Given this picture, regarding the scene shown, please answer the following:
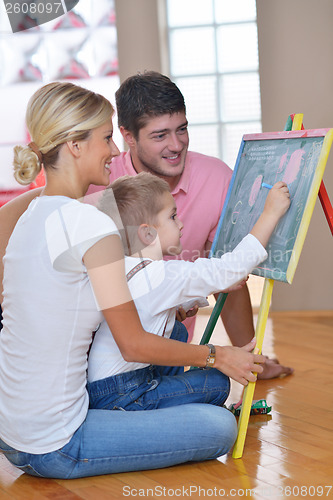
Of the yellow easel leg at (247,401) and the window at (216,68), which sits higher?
the window at (216,68)

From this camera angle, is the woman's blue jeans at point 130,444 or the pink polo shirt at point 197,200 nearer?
the woman's blue jeans at point 130,444

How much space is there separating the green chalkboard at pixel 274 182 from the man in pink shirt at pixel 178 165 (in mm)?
348

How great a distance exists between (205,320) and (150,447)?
2422 millimetres

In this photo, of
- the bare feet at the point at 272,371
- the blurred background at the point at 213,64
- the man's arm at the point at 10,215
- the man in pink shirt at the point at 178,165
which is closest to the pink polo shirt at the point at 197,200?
the man in pink shirt at the point at 178,165

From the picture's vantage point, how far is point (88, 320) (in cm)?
160

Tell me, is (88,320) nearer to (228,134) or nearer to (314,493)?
(314,493)

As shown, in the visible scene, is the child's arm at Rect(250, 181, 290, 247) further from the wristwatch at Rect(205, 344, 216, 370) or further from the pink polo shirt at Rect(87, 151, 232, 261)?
the pink polo shirt at Rect(87, 151, 232, 261)

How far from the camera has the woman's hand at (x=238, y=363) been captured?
1.76 metres

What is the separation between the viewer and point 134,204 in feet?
5.78

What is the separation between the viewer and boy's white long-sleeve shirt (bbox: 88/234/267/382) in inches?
66.2

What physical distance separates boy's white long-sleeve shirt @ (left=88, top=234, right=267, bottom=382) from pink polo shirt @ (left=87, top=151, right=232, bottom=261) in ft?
2.50

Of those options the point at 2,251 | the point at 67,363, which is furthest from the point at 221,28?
the point at 67,363

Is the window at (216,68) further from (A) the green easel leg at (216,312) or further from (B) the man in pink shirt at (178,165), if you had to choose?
(A) the green easel leg at (216,312)

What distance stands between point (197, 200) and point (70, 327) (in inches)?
42.4
